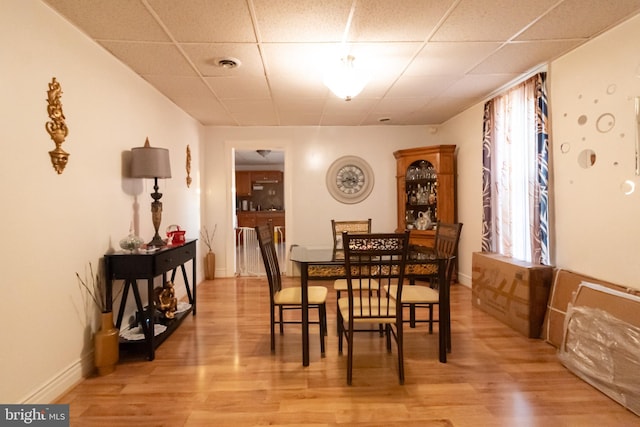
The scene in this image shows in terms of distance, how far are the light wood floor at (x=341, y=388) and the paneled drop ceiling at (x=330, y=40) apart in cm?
243

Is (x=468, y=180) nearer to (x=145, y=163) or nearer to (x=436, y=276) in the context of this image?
(x=436, y=276)

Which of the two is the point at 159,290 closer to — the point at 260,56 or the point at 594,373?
the point at 260,56

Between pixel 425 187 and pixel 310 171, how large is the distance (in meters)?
1.85

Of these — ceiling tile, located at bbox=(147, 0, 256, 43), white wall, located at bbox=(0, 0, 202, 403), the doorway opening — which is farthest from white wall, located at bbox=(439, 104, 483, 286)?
the doorway opening

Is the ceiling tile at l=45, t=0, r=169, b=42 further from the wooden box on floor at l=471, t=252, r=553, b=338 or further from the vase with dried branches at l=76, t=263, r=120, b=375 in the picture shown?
the wooden box on floor at l=471, t=252, r=553, b=338

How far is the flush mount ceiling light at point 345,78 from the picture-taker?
2682 mm

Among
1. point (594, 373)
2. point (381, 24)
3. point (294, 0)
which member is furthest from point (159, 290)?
point (594, 373)

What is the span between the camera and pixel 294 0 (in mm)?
1972

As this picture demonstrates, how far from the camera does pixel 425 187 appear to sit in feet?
16.7

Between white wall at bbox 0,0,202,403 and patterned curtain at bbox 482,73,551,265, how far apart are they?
3749 millimetres

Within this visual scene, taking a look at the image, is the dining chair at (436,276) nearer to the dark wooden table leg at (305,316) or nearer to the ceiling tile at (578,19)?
the dark wooden table leg at (305,316)

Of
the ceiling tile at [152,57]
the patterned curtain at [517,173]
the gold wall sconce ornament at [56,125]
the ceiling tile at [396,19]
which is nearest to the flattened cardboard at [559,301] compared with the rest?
the patterned curtain at [517,173]

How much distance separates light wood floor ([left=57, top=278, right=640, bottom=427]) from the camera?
1830mm

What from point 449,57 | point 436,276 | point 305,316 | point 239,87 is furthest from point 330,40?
point 305,316
